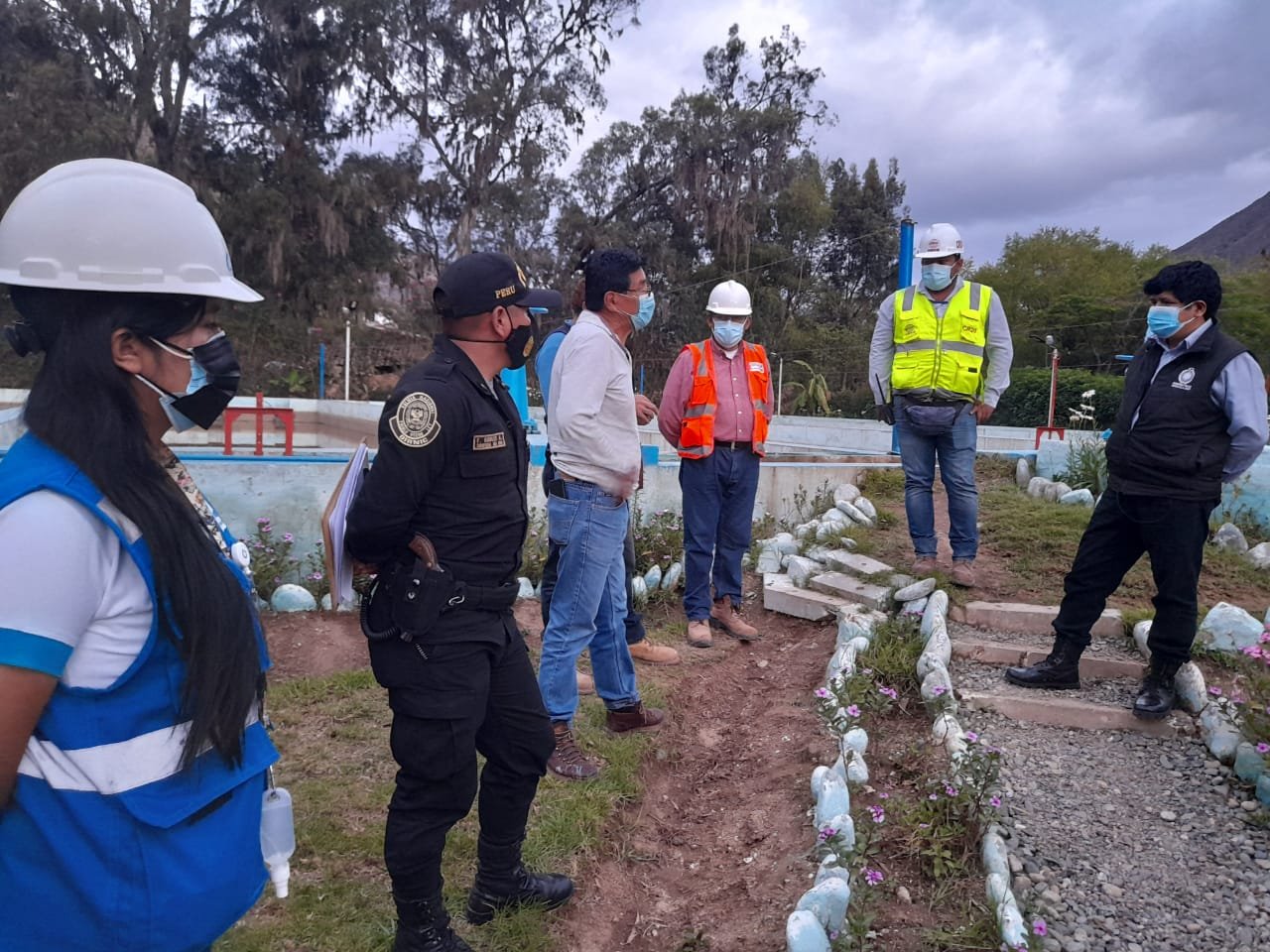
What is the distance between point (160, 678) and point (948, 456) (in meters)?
4.37

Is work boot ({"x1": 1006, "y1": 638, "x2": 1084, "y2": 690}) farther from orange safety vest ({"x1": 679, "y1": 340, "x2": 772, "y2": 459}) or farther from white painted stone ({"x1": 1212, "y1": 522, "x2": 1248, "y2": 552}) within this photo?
white painted stone ({"x1": 1212, "y1": 522, "x2": 1248, "y2": 552})

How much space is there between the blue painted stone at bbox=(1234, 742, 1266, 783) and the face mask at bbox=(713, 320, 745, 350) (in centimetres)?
289

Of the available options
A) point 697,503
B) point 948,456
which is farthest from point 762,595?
point 948,456

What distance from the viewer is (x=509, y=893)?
7.89 ft

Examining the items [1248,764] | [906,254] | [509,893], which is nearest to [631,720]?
[509,893]

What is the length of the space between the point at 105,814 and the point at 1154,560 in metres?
3.45

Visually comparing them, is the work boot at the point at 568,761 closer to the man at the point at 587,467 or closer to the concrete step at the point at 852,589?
the man at the point at 587,467

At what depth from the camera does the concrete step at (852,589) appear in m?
4.75

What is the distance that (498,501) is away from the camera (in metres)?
2.18

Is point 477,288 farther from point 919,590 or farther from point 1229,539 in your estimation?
point 1229,539

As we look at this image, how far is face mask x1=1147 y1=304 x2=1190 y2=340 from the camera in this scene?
131 inches

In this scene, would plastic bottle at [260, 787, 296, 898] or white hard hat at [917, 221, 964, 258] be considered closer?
plastic bottle at [260, 787, 296, 898]

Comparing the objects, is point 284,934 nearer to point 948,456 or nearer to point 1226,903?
point 1226,903

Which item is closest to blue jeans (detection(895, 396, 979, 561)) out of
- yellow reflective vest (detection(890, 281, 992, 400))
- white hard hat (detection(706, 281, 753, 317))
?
yellow reflective vest (detection(890, 281, 992, 400))
